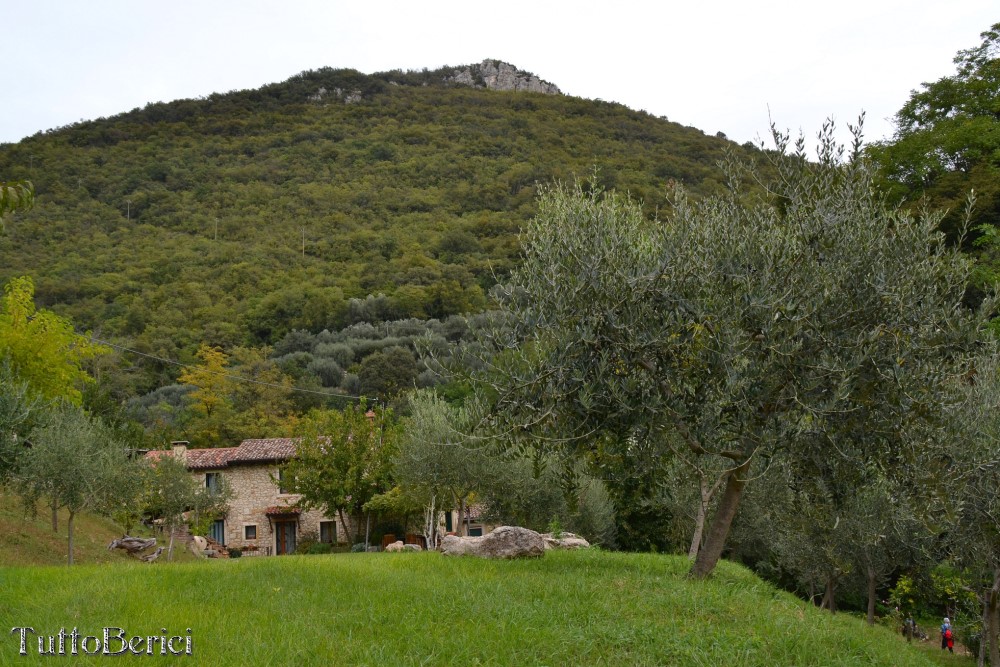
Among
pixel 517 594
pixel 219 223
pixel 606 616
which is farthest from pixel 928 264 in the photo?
pixel 219 223

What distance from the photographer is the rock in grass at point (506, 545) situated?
17.1 meters

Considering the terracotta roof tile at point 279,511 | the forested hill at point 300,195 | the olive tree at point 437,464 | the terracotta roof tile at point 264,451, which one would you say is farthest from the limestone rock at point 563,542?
the forested hill at point 300,195

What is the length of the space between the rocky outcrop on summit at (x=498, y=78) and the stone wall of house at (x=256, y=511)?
14437 cm

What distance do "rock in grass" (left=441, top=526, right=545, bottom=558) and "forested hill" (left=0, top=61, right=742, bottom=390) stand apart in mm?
38159

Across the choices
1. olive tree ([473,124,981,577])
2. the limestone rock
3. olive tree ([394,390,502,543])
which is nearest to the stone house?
olive tree ([394,390,502,543])

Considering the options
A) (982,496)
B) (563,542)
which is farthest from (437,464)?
(982,496)

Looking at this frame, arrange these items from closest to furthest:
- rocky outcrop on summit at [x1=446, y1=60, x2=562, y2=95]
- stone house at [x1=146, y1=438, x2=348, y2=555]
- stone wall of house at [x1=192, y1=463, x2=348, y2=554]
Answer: stone house at [x1=146, y1=438, x2=348, y2=555] → stone wall of house at [x1=192, y1=463, x2=348, y2=554] → rocky outcrop on summit at [x1=446, y1=60, x2=562, y2=95]

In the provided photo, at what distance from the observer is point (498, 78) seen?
18150 centimetres

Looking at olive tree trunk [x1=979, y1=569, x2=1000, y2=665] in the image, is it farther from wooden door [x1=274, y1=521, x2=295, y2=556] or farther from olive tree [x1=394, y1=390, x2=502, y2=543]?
wooden door [x1=274, y1=521, x2=295, y2=556]

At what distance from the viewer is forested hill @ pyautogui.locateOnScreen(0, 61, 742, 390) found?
Answer: 7638 cm

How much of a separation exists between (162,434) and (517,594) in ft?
156

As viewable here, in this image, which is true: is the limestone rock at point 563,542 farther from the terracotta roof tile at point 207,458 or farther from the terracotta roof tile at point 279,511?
the terracotta roof tile at point 207,458

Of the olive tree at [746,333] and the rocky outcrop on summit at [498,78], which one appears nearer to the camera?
the olive tree at [746,333]

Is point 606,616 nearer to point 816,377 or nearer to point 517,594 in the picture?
point 517,594
